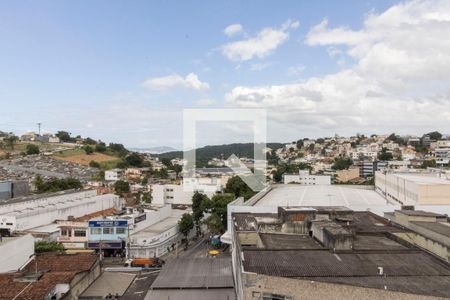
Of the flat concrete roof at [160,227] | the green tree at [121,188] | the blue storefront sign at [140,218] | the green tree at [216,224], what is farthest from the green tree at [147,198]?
the blue storefront sign at [140,218]

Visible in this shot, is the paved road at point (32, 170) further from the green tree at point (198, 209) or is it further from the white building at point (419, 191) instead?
the white building at point (419, 191)

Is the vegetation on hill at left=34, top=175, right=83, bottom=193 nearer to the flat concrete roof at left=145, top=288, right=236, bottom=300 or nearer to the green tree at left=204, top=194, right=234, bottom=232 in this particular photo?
the green tree at left=204, top=194, right=234, bottom=232

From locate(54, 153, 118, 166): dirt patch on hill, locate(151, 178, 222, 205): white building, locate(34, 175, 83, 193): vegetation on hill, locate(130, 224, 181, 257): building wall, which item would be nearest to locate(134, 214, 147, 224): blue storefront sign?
locate(130, 224, 181, 257): building wall

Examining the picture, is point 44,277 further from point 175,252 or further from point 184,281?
point 175,252

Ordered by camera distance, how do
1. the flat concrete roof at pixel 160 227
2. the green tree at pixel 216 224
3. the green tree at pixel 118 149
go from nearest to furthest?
the flat concrete roof at pixel 160 227
the green tree at pixel 216 224
the green tree at pixel 118 149

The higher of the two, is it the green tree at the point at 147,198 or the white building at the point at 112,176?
the white building at the point at 112,176

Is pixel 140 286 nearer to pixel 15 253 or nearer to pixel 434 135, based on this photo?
pixel 15 253

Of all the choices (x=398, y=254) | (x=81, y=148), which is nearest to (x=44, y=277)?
(x=398, y=254)

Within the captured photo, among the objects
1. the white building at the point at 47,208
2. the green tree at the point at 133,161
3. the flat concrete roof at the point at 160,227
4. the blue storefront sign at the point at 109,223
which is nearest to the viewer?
the blue storefront sign at the point at 109,223
